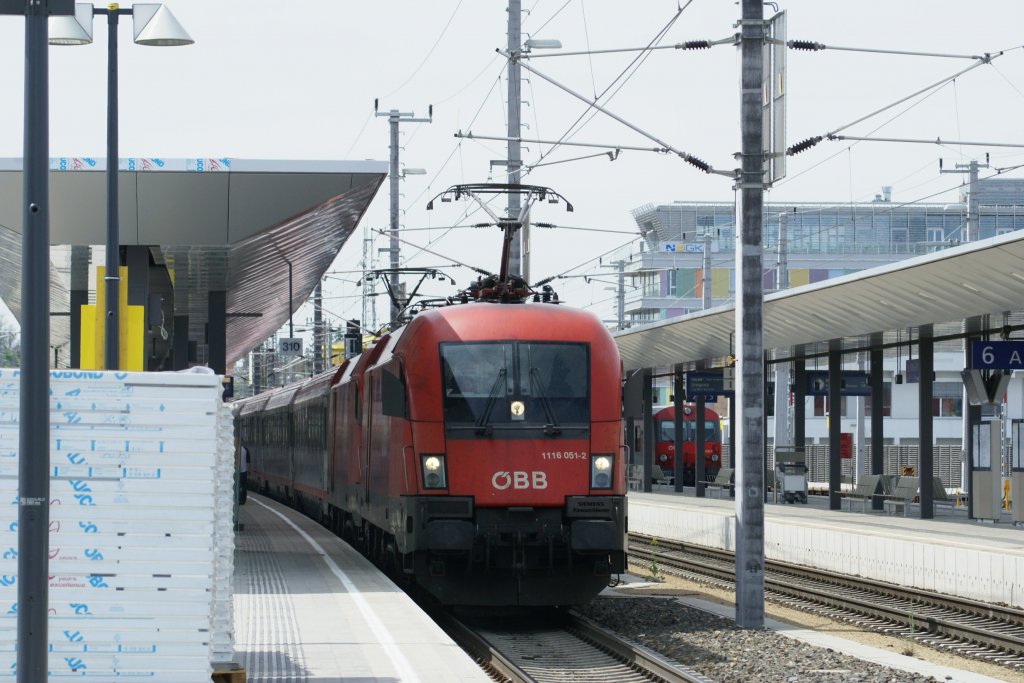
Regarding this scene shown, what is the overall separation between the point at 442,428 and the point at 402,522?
107 cm

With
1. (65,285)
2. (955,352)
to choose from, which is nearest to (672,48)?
(65,285)

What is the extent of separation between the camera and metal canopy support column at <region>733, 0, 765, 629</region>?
14688mm

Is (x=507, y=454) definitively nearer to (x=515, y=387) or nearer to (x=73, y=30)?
(x=515, y=387)

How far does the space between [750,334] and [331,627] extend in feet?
16.7

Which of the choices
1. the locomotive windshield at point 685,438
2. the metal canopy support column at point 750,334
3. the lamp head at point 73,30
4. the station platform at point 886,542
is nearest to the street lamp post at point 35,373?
the lamp head at point 73,30

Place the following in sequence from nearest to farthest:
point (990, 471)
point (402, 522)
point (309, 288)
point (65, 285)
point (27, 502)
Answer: point (27, 502) → point (402, 522) → point (990, 471) → point (65, 285) → point (309, 288)

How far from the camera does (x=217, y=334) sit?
26.7 meters

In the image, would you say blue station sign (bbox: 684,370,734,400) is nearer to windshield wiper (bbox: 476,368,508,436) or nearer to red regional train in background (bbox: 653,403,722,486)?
red regional train in background (bbox: 653,403,722,486)

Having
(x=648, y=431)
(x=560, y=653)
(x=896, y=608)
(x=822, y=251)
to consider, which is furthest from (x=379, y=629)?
(x=822, y=251)

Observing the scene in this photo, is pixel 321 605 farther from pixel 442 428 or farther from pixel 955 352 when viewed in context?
pixel 955 352

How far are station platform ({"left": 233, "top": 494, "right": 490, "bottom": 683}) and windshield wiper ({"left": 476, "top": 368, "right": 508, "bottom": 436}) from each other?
179 cm

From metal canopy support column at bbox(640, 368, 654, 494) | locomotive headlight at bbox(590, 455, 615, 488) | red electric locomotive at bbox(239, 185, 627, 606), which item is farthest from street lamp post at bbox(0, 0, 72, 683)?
metal canopy support column at bbox(640, 368, 654, 494)

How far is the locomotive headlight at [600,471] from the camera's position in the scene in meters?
15.0

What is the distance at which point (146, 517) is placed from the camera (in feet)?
26.4
